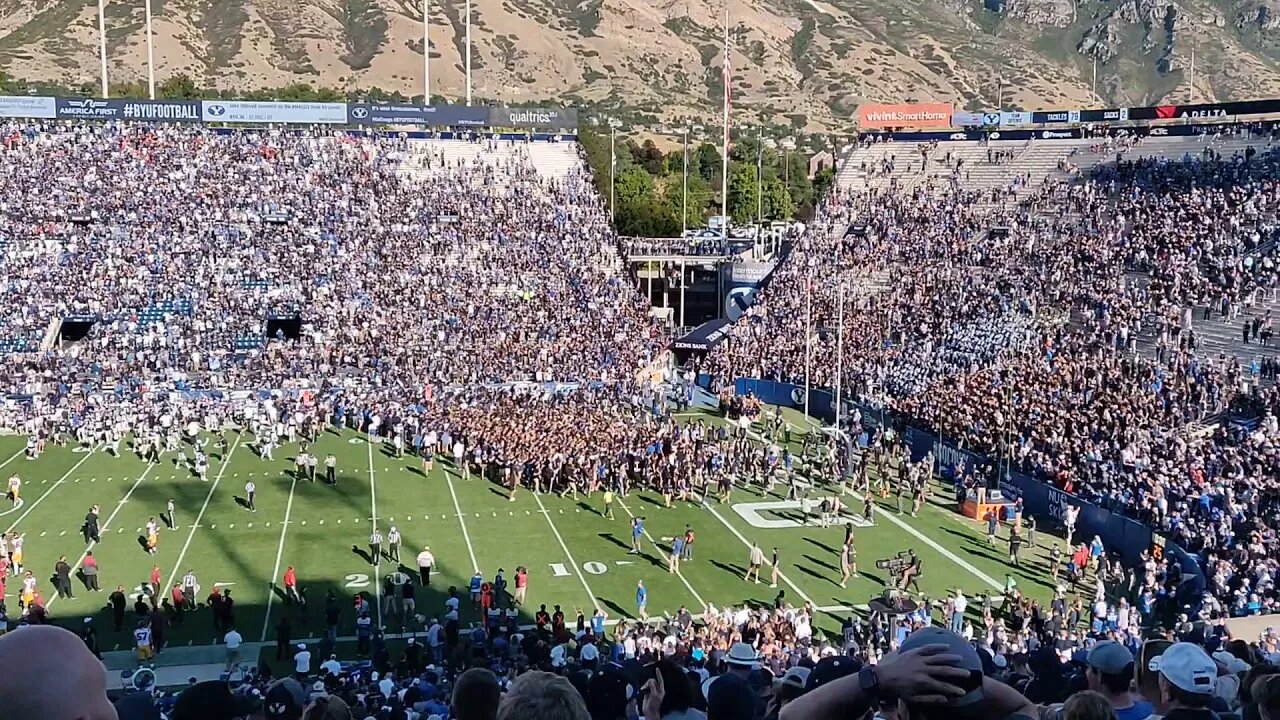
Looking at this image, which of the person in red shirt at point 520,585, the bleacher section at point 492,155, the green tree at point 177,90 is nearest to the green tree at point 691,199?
the bleacher section at point 492,155

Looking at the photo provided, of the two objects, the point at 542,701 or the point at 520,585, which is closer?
the point at 542,701

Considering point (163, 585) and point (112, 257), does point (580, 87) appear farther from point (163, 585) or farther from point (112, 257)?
point (163, 585)

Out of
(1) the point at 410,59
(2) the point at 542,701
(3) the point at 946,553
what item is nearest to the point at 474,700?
(2) the point at 542,701

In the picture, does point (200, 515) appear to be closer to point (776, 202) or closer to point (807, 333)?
point (807, 333)

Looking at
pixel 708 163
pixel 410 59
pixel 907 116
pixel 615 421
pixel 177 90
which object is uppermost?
pixel 410 59

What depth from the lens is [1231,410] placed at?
94.5 ft

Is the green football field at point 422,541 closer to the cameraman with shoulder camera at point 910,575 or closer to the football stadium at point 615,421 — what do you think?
the football stadium at point 615,421

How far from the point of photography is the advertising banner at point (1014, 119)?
55825mm

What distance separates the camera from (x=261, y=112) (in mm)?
55625

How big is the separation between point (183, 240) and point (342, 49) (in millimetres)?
134661

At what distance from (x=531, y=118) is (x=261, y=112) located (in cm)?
1292

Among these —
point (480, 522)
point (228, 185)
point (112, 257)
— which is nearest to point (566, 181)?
point (228, 185)

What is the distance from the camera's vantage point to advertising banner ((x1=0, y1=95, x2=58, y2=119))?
5291 cm

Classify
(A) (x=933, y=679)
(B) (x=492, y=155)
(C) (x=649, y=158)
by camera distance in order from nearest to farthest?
1. (A) (x=933, y=679)
2. (B) (x=492, y=155)
3. (C) (x=649, y=158)
